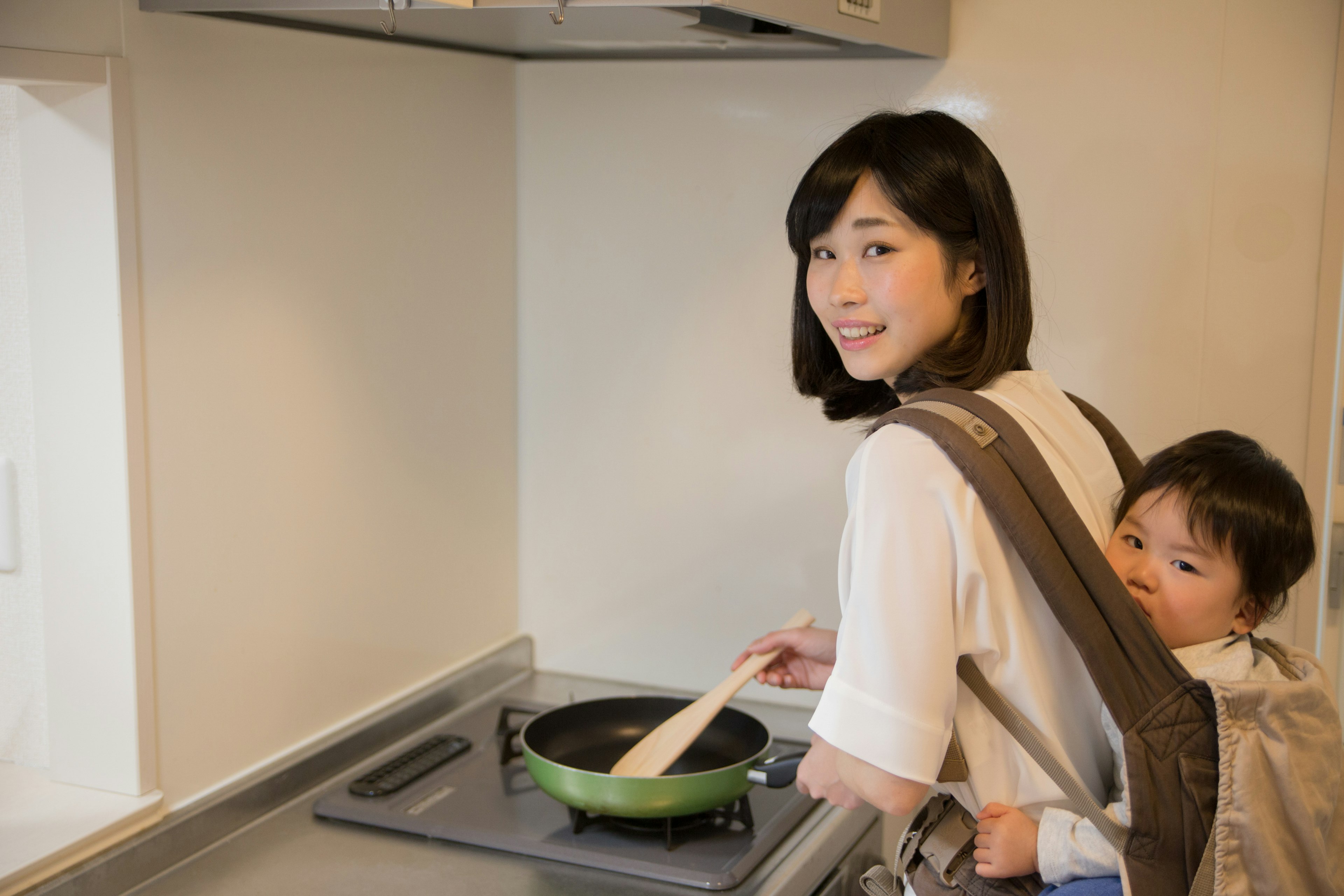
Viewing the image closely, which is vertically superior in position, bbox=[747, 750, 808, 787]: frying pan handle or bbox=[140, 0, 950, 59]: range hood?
bbox=[140, 0, 950, 59]: range hood

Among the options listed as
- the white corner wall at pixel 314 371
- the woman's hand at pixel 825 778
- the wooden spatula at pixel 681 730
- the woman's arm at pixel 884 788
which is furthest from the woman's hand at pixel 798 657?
the white corner wall at pixel 314 371

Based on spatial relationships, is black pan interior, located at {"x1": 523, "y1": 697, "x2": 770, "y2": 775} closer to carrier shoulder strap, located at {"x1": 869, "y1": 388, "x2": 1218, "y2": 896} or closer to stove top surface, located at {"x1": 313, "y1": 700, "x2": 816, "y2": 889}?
stove top surface, located at {"x1": 313, "y1": 700, "x2": 816, "y2": 889}

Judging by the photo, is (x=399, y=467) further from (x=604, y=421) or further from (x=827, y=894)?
(x=827, y=894)

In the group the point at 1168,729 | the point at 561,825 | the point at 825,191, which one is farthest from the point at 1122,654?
the point at 561,825

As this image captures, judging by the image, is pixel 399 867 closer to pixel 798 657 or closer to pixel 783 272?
pixel 798 657

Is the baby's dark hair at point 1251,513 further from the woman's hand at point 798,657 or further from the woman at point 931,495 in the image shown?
the woman's hand at point 798,657

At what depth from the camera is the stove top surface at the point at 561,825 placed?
1.12m

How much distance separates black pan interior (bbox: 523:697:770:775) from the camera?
52.3 inches

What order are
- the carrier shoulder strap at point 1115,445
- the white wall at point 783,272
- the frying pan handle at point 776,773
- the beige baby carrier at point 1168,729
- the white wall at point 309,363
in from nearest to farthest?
1. the beige baby carrier at point 1168,729
2. the carrier shoulder strap at point 1115,445
3. the white wall at point 309,363
4. the frying pan handle at point 776,773
5. the white wall at point 783,272

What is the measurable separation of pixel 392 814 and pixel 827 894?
1.45ft

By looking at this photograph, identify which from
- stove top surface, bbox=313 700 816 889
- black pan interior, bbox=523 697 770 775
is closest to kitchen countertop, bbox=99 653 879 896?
stove top surface, bbox=313 700 816 889

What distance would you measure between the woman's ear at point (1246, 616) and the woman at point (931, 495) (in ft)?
0.33

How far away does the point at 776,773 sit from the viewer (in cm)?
118

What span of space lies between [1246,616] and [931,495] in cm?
29
